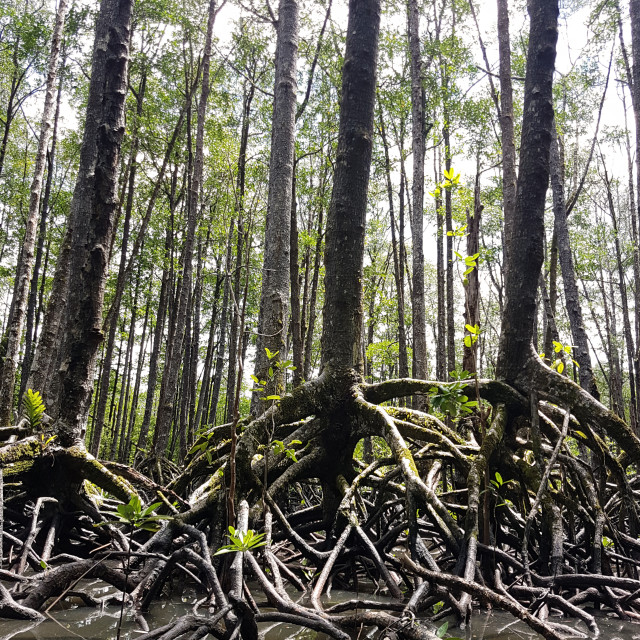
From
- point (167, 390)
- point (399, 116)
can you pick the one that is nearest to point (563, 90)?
point (399, 116)

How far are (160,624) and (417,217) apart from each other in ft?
28.7

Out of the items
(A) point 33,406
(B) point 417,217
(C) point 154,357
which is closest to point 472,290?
(A) point 33,406

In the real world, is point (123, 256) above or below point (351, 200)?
above

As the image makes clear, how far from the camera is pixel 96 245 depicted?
3.96 meters

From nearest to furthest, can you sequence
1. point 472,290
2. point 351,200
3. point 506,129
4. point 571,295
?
point 472,290
point 351,200
point 506,129
point 571,295

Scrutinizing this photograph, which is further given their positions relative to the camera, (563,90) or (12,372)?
(563,90)

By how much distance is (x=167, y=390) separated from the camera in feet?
31.4

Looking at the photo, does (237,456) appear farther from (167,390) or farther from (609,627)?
(167,390)

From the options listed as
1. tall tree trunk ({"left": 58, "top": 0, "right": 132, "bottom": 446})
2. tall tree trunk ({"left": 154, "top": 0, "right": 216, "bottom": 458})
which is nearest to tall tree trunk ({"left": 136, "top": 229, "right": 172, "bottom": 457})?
tall tree trunk ({"left": 154, "top": 0, "right": 216, "bottom": 458})

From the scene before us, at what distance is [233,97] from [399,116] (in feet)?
17.2

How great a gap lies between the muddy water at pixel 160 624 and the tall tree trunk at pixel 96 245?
1.44 metres

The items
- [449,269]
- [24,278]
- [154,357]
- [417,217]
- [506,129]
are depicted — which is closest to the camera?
[24,278]

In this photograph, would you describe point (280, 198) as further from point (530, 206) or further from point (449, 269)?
point (449, 269)

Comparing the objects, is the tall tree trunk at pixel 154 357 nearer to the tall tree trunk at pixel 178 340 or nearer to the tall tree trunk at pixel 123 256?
the tall tree trunk at pixel 123 256
